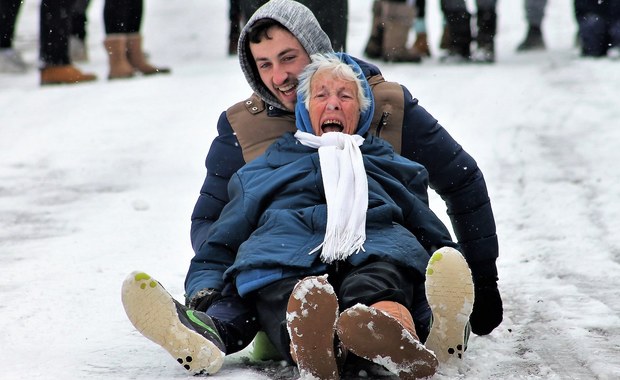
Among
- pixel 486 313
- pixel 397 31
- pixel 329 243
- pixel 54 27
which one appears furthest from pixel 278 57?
pixel 397 31

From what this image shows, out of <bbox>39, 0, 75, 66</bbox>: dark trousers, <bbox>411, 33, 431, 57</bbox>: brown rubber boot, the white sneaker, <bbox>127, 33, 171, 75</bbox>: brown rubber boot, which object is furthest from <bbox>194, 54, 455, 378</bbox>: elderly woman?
the white sneaker

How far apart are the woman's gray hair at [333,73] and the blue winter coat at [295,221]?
0.13 metres

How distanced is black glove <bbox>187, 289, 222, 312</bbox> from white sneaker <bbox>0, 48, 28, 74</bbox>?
723 cm

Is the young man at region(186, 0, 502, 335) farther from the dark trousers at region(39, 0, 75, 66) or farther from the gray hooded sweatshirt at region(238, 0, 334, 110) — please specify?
the dark trousers at region(39, 0, 75, 66)

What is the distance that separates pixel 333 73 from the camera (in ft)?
11.4

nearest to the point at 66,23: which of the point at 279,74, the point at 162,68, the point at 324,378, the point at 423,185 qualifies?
the point at 162,68

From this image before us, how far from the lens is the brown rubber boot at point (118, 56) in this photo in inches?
348

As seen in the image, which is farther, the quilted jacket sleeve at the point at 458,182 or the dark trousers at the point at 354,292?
the quilted jacket sleeve at the point at 458,182

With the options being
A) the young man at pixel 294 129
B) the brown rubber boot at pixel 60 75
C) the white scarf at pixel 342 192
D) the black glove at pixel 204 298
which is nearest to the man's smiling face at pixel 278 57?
the young man at pixel 294 129

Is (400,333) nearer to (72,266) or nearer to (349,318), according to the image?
(349,318)

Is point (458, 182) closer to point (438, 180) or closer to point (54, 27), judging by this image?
point (438, 180)

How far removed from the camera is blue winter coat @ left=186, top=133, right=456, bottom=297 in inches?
120

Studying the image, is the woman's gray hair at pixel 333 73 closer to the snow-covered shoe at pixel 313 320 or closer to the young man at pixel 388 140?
the young man at pixel 388 140

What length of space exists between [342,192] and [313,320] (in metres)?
0.54
